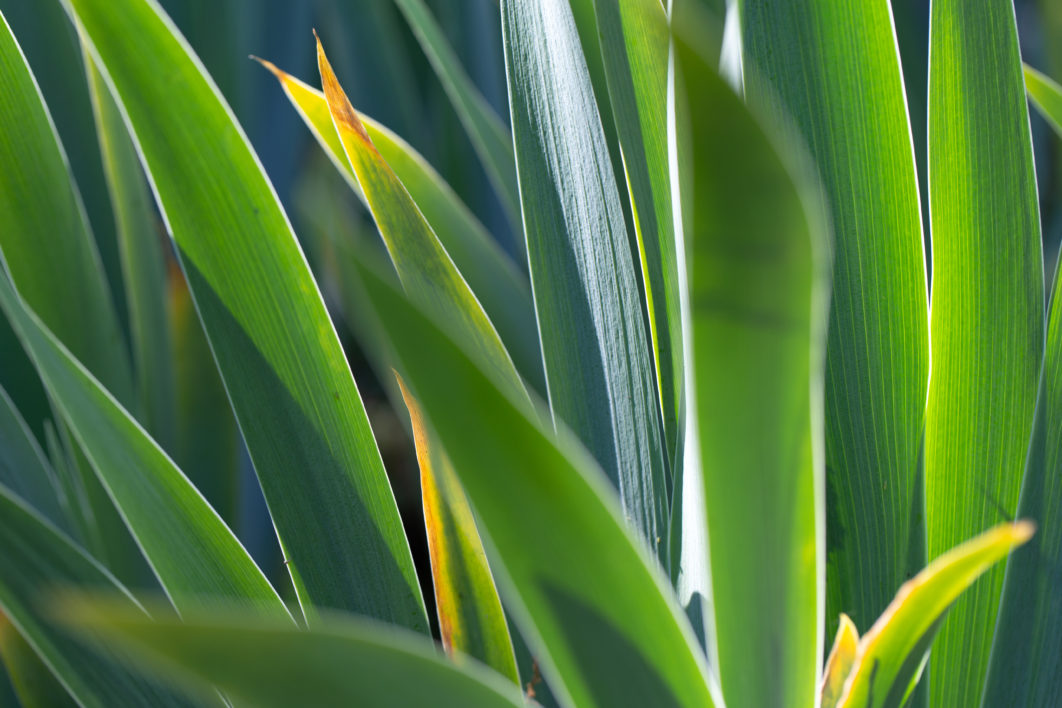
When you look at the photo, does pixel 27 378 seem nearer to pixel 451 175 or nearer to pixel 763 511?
pixel 451 175

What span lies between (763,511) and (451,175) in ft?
2.82

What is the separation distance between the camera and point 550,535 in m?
0.22

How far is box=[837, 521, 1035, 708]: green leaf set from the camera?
8.0 inches

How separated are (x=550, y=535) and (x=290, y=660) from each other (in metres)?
0.07

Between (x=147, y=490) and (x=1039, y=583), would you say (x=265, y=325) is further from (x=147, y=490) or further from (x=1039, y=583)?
(x=1039, y=583)

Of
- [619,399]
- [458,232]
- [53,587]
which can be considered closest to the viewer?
[53,587]

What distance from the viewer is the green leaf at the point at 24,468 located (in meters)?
0.51

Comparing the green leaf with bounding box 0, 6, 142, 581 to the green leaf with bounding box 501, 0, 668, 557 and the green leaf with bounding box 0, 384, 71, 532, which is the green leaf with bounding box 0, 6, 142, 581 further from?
the green leaf with bounding box 501, 0, 668, 557

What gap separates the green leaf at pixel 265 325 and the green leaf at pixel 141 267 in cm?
34

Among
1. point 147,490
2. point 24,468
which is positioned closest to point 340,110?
point 147,490

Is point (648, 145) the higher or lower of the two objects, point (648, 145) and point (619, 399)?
the higher

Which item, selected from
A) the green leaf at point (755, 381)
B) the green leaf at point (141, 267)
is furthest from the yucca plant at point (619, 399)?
the green leaf at point (141, 267)

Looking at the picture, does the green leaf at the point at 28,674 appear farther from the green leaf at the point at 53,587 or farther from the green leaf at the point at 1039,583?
the green leaf at the point at 1039,583

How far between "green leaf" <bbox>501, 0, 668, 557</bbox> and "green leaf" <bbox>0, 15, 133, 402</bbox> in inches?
10.2
